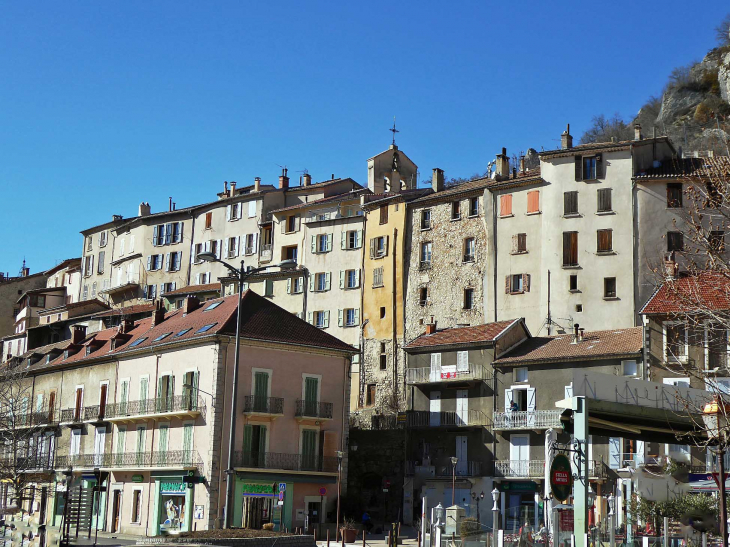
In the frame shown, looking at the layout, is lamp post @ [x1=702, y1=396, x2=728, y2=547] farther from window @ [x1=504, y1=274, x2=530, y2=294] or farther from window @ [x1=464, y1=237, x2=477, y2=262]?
window @ [x1=464, y1=237, x2=477, y2=262]

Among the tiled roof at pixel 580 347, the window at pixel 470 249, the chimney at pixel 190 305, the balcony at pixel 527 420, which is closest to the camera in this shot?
the tiled roof at pixel 580 347

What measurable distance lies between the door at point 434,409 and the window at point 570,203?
13.9 m

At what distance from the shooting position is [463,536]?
28.2m

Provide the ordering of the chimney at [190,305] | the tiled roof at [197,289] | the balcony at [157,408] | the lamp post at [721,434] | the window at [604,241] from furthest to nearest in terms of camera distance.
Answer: the tiled roof at [197,289] → the window at [604,241] → the chimney at [190,305] → the balcony at [157,408] → the lamp post at [721,434]

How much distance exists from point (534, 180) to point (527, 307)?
7.92 metres

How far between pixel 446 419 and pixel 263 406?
12.6 metres

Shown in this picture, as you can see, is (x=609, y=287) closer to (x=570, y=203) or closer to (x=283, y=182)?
(x=570, y=203)

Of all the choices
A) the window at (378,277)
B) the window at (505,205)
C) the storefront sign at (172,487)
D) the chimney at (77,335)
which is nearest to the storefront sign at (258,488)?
the storefront sign at (172,487)

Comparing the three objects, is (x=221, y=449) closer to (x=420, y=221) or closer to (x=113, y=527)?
(x=113, y=527)

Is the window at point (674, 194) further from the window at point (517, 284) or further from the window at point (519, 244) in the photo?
the window at point (517, 284)

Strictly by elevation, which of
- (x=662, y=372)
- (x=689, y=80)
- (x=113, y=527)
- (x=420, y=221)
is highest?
(x=689, y=80)

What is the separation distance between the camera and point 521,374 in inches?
2067

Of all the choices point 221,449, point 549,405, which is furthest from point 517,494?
point 221,449

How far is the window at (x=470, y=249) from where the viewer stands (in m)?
64.4
